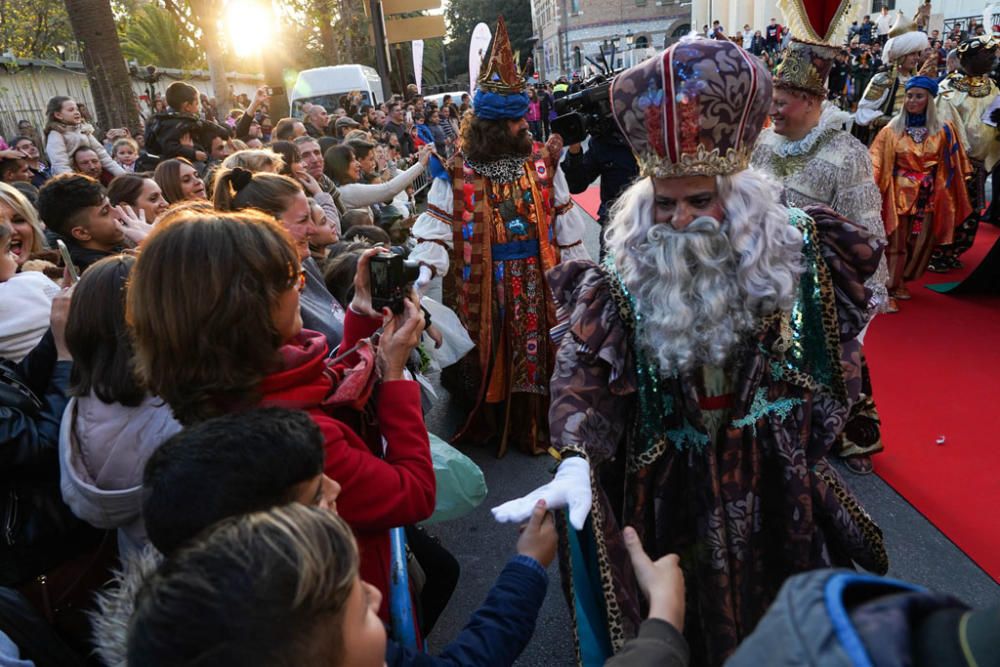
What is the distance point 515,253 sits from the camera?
11.7ft

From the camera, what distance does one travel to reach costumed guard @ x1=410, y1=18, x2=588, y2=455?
11.2 ft

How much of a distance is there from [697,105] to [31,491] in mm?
1953

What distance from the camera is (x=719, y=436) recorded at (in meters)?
1.81

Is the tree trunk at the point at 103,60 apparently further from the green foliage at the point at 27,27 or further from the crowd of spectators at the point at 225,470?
the green foliage at the point at 27,27

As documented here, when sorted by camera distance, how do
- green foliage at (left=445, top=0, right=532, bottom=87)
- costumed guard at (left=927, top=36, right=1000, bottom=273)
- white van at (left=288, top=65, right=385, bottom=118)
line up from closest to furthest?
costumed guard at (left=927, top=36, right=1000, bottom=273) < white van at (left=288, top=65, right=385, bottom=118) < green foliage at (left=445, top=0, right=532, bottom=87)

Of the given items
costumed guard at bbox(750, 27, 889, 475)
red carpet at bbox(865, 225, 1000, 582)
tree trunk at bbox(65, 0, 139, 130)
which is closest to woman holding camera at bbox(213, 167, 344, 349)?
costumed guard at bbox(750, 27, 889, 475)

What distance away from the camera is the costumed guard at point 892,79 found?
20.3 feet

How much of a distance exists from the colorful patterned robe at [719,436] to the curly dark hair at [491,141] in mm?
1728

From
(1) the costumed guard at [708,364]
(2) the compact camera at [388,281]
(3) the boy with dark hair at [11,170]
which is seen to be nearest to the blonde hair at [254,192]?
(2) the compact camera at [388,281]

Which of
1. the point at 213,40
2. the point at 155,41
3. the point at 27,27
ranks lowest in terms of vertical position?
the point at 213,40

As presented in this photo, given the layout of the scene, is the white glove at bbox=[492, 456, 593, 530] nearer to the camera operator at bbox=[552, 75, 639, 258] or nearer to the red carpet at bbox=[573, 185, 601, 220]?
the camera operator at bbox=[552, 75, 639, 258]

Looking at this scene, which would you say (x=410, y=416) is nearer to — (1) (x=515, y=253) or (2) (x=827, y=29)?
(1) (x=515, y=253)

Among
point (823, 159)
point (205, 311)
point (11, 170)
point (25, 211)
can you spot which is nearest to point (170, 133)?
point (11, 170)

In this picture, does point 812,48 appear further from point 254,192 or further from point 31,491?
point 31,491
